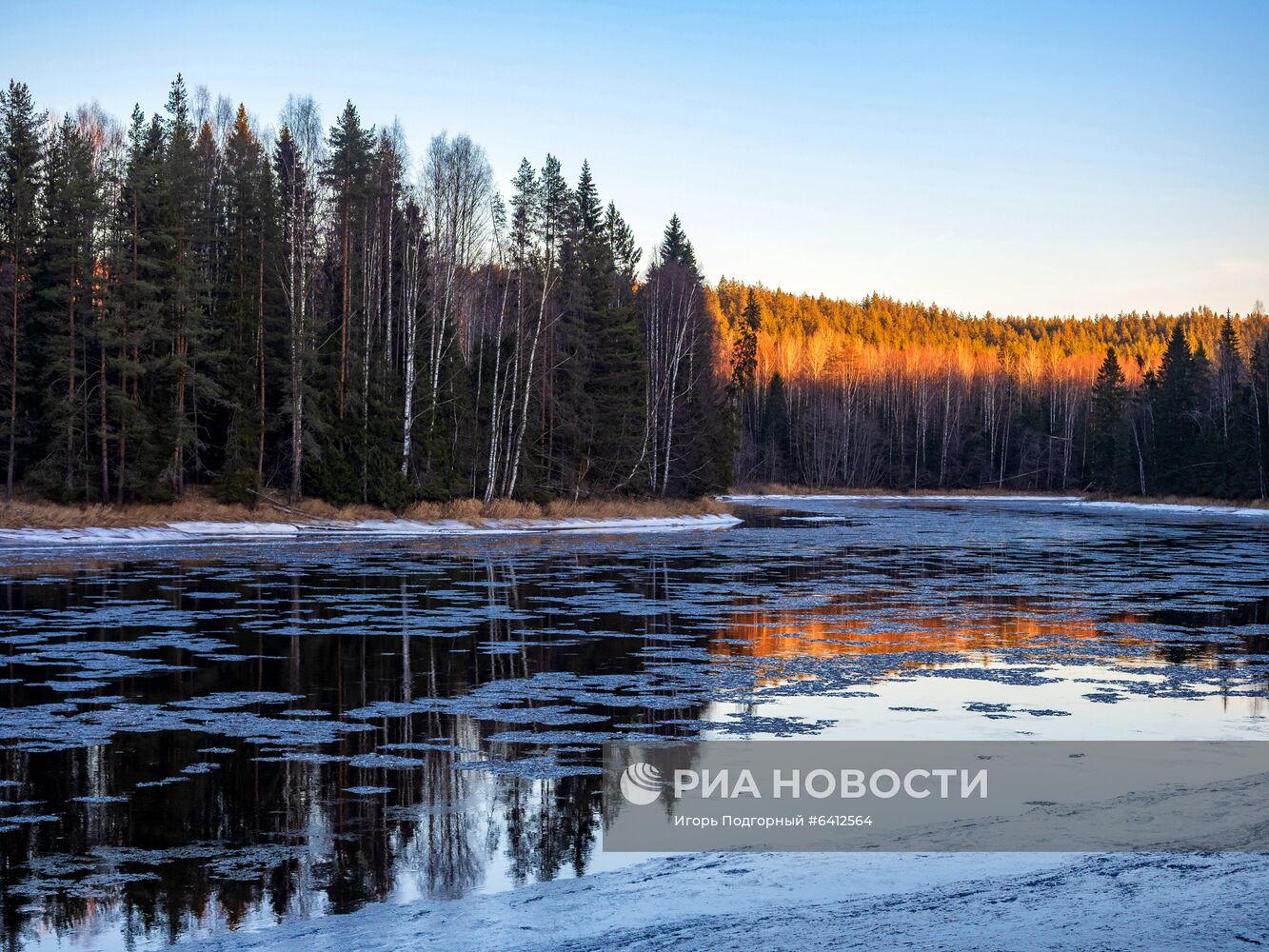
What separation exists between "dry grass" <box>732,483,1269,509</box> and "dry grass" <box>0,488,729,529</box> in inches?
1889

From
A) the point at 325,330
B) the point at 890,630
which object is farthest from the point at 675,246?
the point at 890,630

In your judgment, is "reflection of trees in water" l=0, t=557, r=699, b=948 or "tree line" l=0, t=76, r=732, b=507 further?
"tree line" l=0, t=76, r=732, b=507

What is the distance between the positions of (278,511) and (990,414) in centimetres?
10833

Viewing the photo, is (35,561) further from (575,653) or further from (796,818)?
(796,818)

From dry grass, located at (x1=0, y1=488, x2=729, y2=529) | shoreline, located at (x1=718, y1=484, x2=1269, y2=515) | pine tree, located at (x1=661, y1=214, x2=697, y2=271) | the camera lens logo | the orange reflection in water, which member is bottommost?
the orange reflection in water

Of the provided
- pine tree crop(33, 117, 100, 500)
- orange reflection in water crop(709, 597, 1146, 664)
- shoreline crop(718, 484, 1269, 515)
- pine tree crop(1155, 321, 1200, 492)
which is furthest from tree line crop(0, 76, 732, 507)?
pine tree crop(1155, 321, 1200, 492)

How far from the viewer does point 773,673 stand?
13.4m

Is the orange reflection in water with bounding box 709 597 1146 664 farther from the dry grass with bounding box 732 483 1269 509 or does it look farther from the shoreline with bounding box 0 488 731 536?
the dry grass with bounding box 732 483 1269 509

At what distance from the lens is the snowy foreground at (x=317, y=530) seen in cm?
3338

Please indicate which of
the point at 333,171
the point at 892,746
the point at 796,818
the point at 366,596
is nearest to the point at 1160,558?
the point at 366,596

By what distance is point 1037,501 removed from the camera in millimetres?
99750

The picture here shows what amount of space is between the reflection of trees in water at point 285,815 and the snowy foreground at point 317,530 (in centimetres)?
2166

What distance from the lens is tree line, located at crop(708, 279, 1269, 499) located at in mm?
91312

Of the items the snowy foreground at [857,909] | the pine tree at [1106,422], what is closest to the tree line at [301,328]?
the snowy foreground at [857,909]
